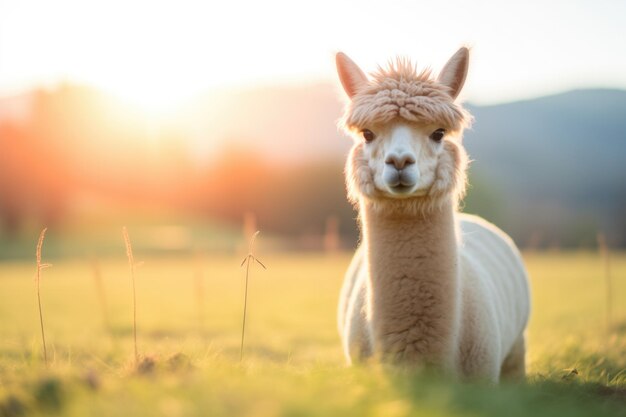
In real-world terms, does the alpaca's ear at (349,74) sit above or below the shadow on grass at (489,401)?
above

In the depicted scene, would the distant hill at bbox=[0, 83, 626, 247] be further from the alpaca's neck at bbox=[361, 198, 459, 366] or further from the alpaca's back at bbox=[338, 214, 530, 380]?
the alpaca's neck at bbox=[361, 198, 459, 366]

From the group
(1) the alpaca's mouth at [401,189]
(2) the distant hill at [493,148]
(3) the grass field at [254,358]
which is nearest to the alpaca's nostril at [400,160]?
(1) the alpaca's mouth at [401,189]

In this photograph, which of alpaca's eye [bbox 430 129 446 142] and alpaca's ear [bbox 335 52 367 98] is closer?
alpaca's eye [bbox 430 129 446 142]

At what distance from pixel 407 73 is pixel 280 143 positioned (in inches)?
5351

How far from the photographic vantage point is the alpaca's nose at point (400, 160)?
15.4 ft

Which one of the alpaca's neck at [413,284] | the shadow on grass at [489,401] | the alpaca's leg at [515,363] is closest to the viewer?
the shadow on grass at [489,401]

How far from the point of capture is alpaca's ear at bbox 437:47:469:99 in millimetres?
5449

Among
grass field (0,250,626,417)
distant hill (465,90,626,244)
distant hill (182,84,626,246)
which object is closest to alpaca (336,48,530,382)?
Answer: grass field (0,250,626,417)

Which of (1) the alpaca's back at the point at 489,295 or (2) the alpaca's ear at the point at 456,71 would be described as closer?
(1) the alpaca's back at the point at 489,295

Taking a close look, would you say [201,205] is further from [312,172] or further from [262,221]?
[312,172]

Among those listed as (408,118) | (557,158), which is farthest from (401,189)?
(557,158)

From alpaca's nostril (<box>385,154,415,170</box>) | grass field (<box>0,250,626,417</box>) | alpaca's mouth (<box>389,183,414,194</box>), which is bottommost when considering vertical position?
grass field (<box>0,250,626,417</box>)

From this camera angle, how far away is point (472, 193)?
226 feet

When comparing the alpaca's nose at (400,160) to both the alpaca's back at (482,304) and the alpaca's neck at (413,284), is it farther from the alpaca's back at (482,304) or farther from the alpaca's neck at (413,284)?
the alpaca's back at (482,304)
